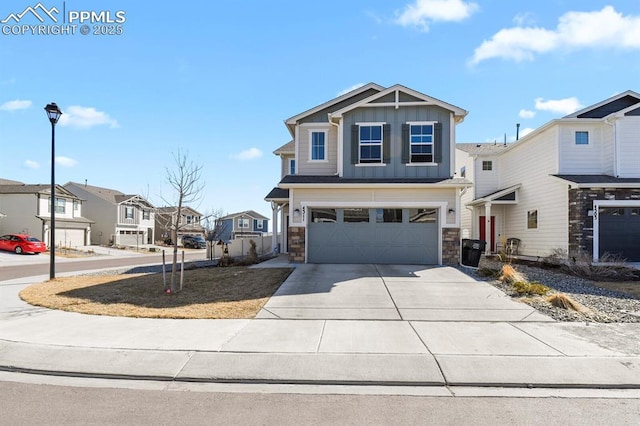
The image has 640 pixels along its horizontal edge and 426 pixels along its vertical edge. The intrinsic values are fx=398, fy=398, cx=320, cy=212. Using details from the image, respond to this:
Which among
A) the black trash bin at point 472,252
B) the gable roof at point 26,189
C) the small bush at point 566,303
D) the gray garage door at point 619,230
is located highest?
the gable roof at point 26,189

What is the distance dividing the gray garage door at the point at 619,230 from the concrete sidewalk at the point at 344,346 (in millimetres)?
9843

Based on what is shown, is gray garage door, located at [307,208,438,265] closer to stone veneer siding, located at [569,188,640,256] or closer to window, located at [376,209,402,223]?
window, located at [376,209,402,223]

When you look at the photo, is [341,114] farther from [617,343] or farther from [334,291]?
[617,343]

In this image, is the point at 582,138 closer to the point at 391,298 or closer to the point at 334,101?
the point at 334,101

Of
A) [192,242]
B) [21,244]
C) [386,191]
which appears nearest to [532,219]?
[386,191]

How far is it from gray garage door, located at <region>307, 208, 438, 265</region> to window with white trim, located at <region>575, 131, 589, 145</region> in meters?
8.13

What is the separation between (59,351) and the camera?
20.3 ft

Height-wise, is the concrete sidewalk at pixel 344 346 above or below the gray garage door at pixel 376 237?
below

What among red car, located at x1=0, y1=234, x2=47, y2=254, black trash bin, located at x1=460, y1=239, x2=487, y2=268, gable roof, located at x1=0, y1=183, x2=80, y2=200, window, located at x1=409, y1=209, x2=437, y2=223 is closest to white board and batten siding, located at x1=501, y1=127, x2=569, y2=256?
black trash bin, located at x1=460, y1=239, x2=487, y2=268

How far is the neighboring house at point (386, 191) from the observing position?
1546 cm

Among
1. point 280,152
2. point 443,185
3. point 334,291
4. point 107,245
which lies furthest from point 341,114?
point 107,245

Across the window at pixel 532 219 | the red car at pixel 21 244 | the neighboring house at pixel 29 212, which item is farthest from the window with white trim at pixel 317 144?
the neighboring house at pixel 29 212

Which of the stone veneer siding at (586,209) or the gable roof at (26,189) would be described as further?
the gable roof at (26,189)

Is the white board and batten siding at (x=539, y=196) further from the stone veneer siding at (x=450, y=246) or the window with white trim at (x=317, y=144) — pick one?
the window with white trim at (x=317, y=144)
